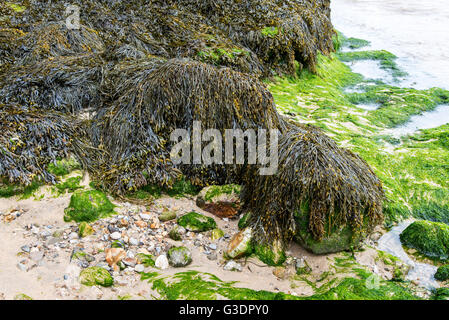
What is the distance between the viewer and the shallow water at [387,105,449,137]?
6.09m

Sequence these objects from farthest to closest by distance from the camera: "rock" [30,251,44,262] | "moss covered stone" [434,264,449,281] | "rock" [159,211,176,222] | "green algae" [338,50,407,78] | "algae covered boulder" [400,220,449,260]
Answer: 1. "green algae" [338,50,407,78]
2. "rock" [159,211,176,222]
3. "algae covered boulder" [400,220,449,260]
4. "moss covered stone" [434,264,449,281]
5. "rock" [30,251,44,262]

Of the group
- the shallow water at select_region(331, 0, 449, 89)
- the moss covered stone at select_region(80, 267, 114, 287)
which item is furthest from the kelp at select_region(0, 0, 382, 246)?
the shallow water at select_region(331, 0, 449, 89)

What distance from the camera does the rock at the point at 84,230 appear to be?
3.30 metres

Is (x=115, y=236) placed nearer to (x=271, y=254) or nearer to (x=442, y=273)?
(x=271, y=254)

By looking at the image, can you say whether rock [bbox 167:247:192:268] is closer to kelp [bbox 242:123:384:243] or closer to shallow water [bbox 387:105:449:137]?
kelp [bbox 242:123:384:243]

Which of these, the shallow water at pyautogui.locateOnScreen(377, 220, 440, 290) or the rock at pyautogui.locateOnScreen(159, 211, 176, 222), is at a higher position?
the rock at pyautogui.locateOnScreen(159, 211, 176, 222)

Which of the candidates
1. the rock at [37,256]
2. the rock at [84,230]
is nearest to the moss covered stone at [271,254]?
the rock at [84,230]

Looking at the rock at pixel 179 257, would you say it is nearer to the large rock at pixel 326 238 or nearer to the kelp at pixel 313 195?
the kelp at pixel 313 195

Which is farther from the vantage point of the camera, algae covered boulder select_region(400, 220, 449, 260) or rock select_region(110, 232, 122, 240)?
algae covered boulder select_region(400, 220, 449, 260)

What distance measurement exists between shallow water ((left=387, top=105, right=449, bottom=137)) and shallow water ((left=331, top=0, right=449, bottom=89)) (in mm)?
1491

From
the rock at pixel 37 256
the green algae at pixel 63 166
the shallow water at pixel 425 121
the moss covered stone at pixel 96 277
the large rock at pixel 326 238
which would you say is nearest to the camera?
the moss covered stone at pixel 96 277

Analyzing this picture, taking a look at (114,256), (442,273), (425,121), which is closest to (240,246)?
(114,256)
